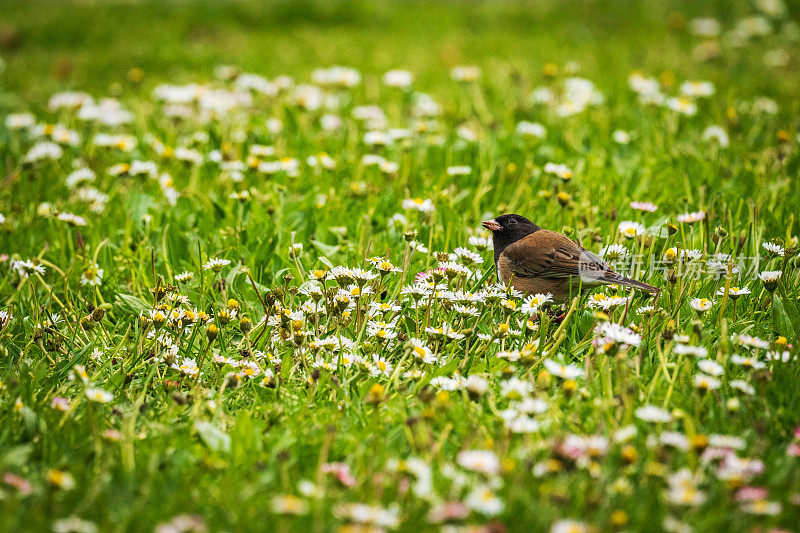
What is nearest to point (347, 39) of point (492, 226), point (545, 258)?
point (492, 226)

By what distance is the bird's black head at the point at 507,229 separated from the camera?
332 centimetres

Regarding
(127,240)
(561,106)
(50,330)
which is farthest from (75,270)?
(561,106)

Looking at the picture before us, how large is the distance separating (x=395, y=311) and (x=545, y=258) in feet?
2.06

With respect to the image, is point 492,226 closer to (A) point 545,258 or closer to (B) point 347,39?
(A) point 545,258

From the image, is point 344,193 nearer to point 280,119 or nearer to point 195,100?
point 280,119

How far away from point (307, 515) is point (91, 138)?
378 centimetres

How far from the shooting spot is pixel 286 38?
316 inches

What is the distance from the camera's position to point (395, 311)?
3.01m

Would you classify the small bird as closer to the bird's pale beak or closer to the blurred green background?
the bird's pale beak

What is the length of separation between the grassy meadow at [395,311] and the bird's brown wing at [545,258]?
127mm

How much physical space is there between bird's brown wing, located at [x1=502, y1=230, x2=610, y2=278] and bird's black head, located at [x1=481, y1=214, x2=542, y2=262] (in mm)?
137

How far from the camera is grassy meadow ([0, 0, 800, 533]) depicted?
1.94 m

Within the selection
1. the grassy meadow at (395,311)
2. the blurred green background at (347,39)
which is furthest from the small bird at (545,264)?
the blurred green background at (347,39)

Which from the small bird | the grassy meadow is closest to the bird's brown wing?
the small bird
